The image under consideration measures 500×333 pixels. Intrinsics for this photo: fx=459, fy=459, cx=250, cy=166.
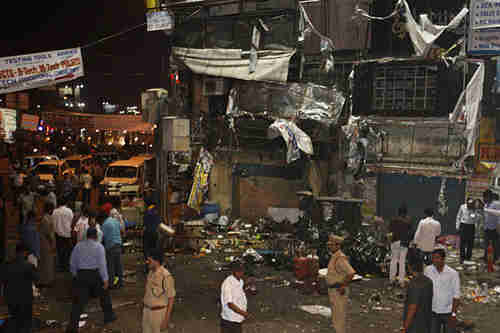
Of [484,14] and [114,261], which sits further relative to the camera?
[484,14]

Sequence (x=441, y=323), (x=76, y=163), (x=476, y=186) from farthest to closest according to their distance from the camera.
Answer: (x=76, y=163) → (x=476, y=186) → (x=441, y=323)

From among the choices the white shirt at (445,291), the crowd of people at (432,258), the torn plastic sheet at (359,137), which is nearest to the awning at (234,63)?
the torn plastic sheet at (359,137)

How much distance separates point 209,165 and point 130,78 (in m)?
47.2

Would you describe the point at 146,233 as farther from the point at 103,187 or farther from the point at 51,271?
the point at 103,187

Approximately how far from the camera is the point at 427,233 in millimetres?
10648

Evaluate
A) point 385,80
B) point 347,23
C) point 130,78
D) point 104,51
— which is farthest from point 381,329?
point 130,78

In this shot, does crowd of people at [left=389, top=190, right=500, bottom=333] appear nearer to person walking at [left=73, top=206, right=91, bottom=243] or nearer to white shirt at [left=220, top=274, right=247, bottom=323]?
white shirt at [left=220, top=274, right=247, bottom=323]

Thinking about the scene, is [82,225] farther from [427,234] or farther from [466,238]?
[466,238]

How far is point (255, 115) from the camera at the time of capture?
56.3 ft

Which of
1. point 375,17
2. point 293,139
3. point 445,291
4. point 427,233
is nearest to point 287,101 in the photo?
point 293,139

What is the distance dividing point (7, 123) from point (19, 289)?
69.2 ft

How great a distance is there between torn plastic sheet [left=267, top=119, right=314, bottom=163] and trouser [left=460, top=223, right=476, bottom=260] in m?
5.23

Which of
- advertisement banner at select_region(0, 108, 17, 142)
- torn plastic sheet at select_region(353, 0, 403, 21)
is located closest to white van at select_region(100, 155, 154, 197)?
advertisement banner at select_region(0, 108, 17, 142)

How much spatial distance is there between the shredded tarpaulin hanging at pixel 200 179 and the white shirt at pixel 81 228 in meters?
7.12
